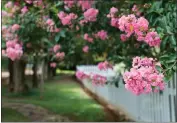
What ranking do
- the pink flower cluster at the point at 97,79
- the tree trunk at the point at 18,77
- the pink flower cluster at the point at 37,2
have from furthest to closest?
the tree trunk at the point at 18,77 → the pink flower cluster at the point at 97,79 → the pink flower cluster at the point at 37,2

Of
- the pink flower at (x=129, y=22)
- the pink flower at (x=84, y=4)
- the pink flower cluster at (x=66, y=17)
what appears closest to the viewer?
the pink flower at (x=129, y=22)

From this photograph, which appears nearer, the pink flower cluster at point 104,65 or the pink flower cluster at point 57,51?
the pink flower cluster at point 104,65

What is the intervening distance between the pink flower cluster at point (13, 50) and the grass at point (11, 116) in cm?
264

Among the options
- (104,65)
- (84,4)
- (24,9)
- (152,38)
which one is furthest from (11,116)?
(152,38)

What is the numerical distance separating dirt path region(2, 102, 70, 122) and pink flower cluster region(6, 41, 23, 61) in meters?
2.54

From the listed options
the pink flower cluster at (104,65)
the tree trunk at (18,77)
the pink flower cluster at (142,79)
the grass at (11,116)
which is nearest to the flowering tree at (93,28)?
the pink flower cluster at (104,65)

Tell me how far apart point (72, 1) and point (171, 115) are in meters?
2.06

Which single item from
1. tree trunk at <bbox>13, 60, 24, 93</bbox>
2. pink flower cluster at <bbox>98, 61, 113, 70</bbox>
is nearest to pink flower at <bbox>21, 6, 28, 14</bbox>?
pink flower cluster at <bbox>98, 61, 113, 70</bbox>

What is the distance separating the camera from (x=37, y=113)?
821 cm

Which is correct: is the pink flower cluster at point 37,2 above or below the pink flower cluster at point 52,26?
above

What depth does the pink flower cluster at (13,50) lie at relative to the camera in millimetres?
4820

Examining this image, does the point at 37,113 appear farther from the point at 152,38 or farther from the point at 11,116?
the point at 152,38

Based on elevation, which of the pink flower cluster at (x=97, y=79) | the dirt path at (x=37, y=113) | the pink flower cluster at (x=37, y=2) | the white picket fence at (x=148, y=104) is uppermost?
the pink flower cluster at (x=37, y=2)

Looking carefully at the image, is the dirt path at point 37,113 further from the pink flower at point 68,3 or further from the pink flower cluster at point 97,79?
the pink flower at point 68,3
